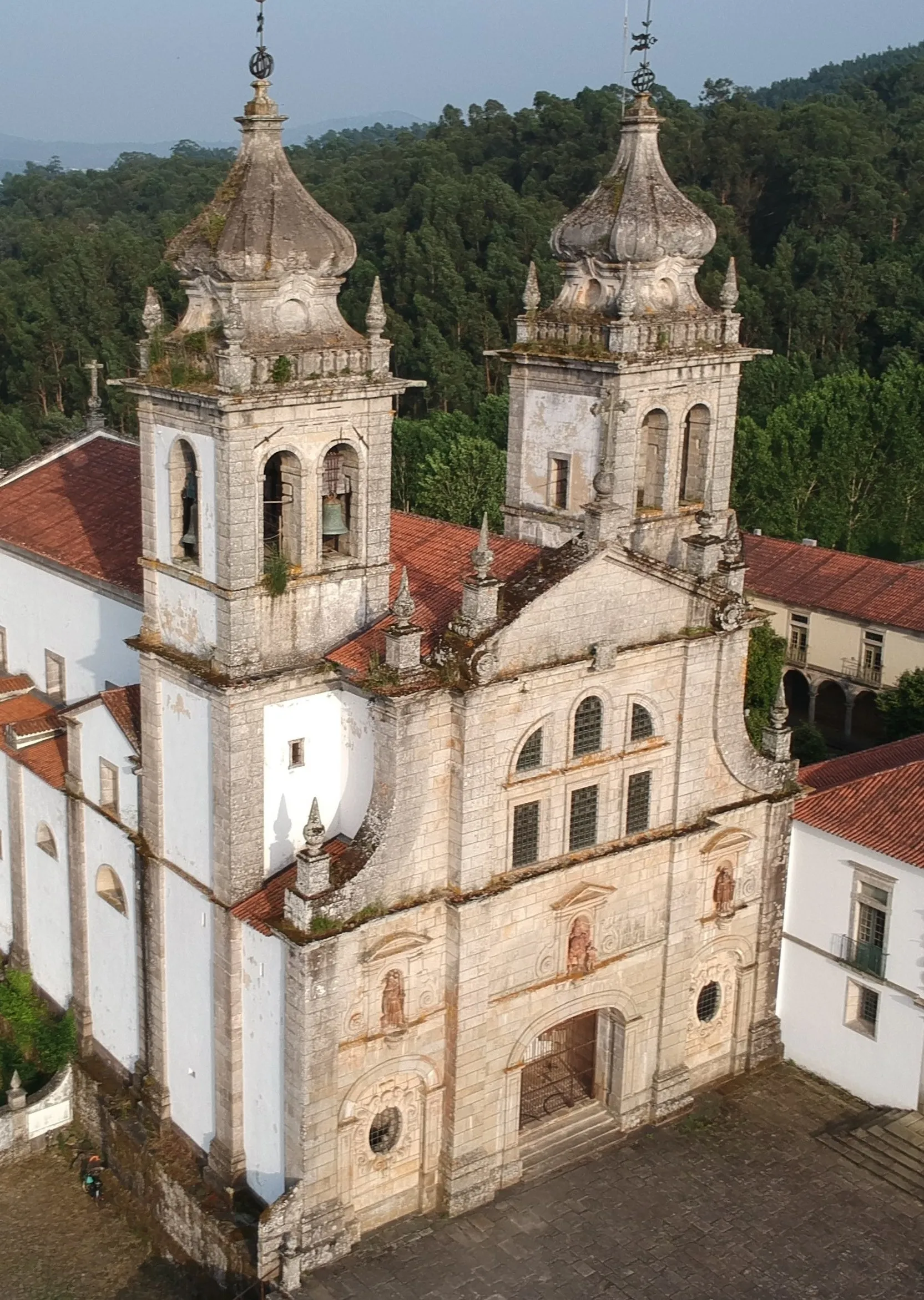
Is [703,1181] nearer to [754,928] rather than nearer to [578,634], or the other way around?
[754,928]

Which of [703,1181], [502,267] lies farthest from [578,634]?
[502,267]

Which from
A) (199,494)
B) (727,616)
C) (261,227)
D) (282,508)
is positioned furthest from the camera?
(727,616)

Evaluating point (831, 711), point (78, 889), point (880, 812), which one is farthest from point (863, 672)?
point (78, 889)

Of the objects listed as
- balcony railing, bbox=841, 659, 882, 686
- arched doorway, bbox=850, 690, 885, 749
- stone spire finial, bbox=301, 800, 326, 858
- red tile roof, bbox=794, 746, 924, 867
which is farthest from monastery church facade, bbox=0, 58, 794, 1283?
arched doorway, bbox=850, 690, 885, 749

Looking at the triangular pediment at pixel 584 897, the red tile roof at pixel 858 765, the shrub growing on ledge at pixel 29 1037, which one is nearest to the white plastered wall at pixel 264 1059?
the triangular pediment at pixel 584 897

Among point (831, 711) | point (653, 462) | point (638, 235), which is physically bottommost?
point (831, 711)

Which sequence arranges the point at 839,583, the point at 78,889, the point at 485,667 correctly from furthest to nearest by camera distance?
the point at 839,583, the point at 78,889, the point at 485,667

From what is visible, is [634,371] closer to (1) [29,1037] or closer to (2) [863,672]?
(1) [29,1037]
